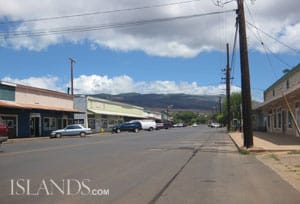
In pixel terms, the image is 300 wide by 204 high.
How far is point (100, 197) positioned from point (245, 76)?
17.3 meters

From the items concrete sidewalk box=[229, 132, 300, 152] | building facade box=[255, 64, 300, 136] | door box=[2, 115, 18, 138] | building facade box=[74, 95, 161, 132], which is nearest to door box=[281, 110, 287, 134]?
building facade box=[255, 64, 300, 136]

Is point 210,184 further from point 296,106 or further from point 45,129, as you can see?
point 45,129

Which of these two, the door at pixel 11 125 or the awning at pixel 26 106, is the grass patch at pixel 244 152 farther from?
the door at pixel 11 125

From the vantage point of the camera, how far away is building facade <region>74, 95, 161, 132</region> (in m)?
79.1

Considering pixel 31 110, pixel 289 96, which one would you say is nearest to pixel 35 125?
pixel 31 110

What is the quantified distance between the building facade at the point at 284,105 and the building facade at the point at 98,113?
88.2ft

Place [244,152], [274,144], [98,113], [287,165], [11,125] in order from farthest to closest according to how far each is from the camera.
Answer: [98,113]
[11,125]
[274,144]
[244,152]
[287,165]

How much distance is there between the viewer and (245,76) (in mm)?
26781

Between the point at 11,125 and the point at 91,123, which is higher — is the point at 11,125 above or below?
below

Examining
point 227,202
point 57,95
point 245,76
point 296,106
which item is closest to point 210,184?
point 227,202

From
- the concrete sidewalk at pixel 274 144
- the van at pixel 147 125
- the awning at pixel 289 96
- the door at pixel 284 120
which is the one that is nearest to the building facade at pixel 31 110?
the van at pixel 147 125

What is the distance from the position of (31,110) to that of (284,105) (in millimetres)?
26628

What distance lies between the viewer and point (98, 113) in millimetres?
83875

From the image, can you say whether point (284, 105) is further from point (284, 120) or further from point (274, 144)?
point (274, 144)
